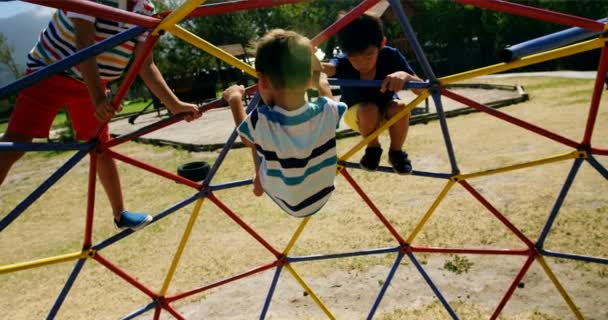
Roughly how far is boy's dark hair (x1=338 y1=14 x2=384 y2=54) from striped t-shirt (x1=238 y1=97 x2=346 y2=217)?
60cm

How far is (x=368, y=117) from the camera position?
2592mm

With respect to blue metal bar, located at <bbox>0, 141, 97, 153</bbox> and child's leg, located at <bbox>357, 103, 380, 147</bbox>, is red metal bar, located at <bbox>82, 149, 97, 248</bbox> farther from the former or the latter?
child's leg, located at <bbox>357, 103, 380, 147</bbox>

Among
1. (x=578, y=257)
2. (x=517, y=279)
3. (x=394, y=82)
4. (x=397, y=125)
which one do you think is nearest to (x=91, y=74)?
(x=394, y=82)

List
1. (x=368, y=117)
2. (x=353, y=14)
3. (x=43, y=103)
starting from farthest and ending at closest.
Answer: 1. (x=368, y=117)
2. (x=353, y=14)
3. (x=43, y=103)

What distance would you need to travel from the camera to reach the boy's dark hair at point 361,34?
2398 mm

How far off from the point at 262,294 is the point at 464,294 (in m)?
1.47

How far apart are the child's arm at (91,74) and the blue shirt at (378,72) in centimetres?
123

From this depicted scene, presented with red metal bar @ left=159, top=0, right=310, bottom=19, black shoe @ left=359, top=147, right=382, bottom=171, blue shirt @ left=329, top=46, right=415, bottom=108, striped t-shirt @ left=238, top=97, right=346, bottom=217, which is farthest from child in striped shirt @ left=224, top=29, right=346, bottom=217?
blue shirt @ left=329, top=46, right=415, bottom=108

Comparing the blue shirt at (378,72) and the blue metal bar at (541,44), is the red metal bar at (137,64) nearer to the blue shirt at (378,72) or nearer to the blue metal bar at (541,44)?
the blue shirt at (378,72)

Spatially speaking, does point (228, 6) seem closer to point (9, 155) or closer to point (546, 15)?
point (9, 155)

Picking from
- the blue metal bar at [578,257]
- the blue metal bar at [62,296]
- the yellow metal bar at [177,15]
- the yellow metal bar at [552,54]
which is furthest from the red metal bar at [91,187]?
the blue metal bar at [578,257]

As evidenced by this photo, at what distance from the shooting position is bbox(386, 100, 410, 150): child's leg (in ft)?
8.70

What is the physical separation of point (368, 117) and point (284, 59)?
983 mm

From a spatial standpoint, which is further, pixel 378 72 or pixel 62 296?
pixel 378 72
